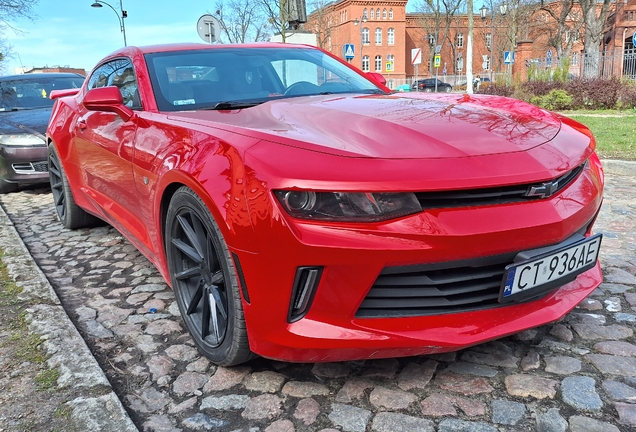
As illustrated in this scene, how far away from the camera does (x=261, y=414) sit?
1.87 m

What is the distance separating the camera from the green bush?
48.2 feet

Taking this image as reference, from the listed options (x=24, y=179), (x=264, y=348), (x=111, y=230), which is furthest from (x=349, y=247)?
(x=24, y=179)

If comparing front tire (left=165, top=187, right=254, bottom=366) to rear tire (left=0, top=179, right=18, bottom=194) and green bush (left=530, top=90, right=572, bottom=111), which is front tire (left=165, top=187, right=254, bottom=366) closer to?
rear tire (left=0, top=179, right=18, bottom=194)

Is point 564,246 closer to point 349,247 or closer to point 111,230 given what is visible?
point 349,247

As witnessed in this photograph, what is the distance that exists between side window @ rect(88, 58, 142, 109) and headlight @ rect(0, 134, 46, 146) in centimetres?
243

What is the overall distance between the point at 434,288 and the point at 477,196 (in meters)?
0.33

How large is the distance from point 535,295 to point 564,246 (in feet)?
0.66

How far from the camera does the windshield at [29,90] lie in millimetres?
7271

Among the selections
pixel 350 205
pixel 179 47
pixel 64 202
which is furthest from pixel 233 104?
pixel 64 202

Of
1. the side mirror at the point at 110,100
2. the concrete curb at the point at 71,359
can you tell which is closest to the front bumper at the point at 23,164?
the concrete curb at the point at 71,359

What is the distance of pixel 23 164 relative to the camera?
6.21 metres

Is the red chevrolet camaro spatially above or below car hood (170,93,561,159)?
below

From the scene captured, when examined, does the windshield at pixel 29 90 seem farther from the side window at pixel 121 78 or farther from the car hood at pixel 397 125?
the car hood at pixel 397 125

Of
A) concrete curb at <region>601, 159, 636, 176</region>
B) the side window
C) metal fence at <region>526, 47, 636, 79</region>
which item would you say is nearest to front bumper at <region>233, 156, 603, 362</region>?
the side window
